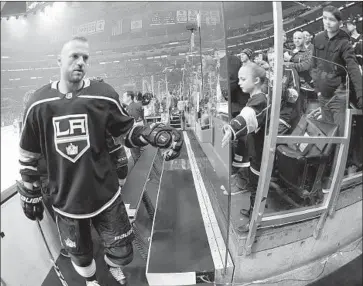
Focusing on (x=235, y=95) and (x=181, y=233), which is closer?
(x=235, y=95)

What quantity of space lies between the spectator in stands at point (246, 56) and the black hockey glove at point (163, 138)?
391 millimetres

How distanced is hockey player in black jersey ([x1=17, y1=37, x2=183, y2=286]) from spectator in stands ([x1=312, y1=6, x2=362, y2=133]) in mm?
695

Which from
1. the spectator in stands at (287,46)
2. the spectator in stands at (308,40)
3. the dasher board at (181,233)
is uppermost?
the spectator in stands at (308,40)

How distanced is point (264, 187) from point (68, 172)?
731 mm

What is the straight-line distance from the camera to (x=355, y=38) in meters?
1.00

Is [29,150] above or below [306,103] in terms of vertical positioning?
below

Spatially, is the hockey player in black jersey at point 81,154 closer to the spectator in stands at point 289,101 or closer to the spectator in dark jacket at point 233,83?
the spectator in dark jacket at point 233,83

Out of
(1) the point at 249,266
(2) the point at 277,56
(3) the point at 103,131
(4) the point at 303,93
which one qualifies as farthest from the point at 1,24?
(1) the point at 249,266

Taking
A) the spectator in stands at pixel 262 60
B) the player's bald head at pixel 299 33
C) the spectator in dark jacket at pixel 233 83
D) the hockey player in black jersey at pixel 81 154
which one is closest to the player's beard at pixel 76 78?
the hockey player in black jersey at pixel 81 154

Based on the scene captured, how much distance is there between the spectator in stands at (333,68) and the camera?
3.14 feet

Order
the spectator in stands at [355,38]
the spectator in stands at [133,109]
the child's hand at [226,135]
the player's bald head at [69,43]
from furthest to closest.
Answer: the spectator in stands at [355,38] < the child's hand at [226,135] < the spectator in stands at [133,109] < the player's bald head at [69,43]

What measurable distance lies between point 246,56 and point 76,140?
0.67 metres

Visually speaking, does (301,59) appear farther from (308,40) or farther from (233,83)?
(233,83)

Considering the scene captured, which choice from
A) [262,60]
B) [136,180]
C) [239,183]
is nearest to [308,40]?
[262,60]
